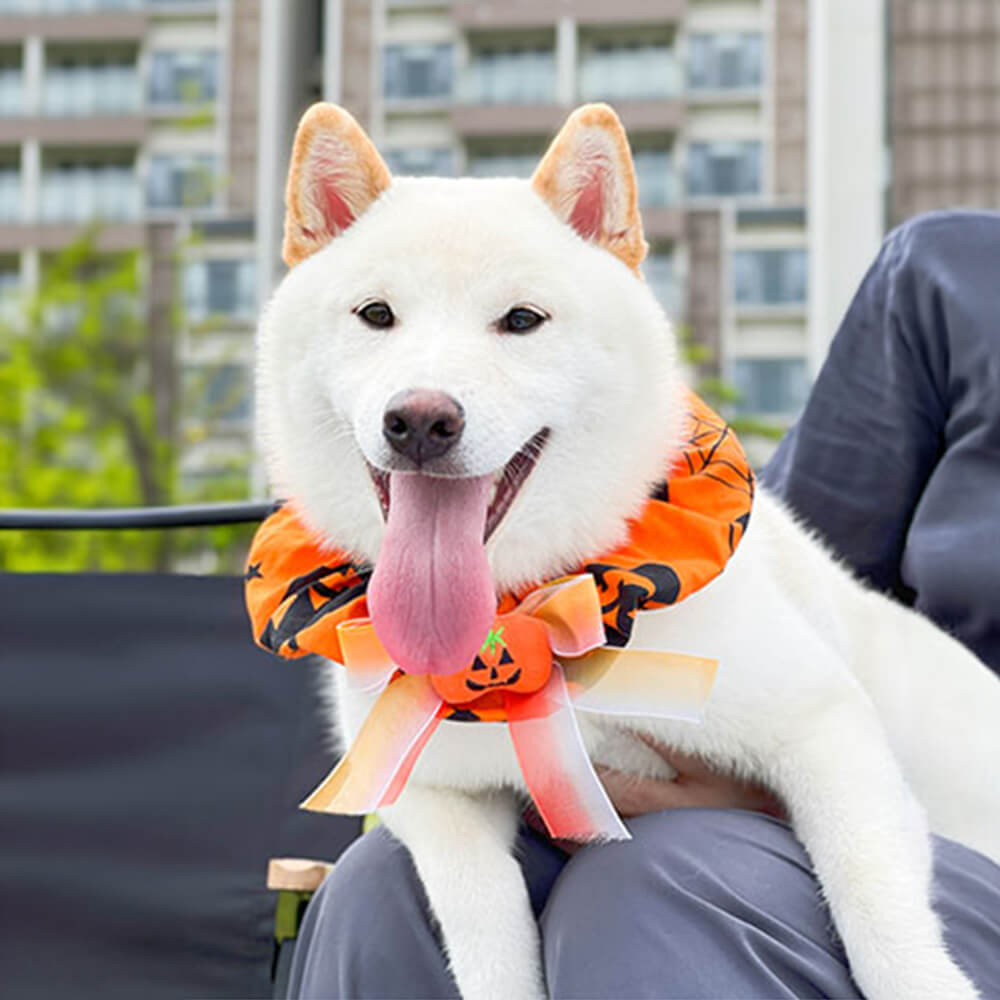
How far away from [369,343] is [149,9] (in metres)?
18.5

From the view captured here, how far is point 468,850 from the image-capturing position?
1130 mm

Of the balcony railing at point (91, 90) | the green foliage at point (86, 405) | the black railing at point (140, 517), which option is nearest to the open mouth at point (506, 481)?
the black railing at point (140, 517)

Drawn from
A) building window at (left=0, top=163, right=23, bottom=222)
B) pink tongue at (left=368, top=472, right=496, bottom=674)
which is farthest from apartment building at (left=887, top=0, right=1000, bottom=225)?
pink tongue at (left=368, top=472, right=496, bottom=674)

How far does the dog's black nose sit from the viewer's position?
39.8 inches

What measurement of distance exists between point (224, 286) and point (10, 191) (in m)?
3.99

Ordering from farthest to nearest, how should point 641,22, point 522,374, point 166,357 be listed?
point 641,22 → point 166,357 → point 522,374

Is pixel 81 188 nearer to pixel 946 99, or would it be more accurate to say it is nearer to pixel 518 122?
pixel 518 122

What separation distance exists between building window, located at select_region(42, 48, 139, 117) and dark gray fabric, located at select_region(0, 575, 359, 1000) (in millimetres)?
17409

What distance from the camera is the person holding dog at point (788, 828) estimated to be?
100 cm

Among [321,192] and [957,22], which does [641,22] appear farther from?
[321,192]

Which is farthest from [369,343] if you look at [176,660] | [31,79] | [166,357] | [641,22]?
[31,79]

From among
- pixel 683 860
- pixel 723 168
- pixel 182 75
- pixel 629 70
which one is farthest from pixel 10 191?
pixel 683 860

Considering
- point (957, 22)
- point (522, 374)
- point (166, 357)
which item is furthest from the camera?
point (957, 22)

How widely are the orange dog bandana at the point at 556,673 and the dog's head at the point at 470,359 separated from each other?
57mm
